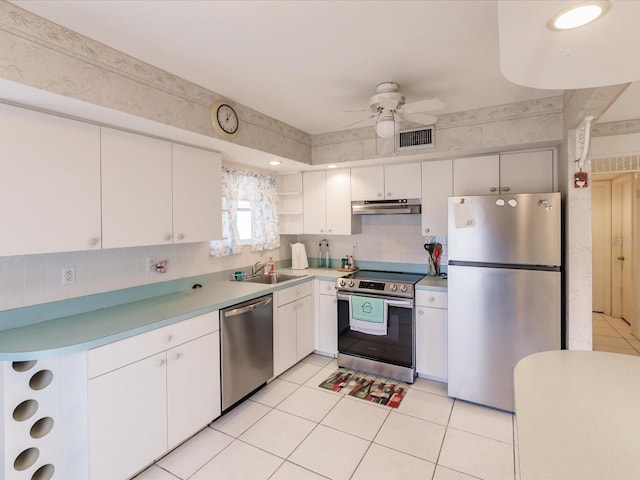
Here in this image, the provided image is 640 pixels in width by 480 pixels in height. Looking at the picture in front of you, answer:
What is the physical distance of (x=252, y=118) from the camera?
2.77m

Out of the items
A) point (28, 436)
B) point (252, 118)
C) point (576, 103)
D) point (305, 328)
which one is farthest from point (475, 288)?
point (28, 436)

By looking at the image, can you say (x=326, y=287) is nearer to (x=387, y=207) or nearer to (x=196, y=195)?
(x=387, y=207)

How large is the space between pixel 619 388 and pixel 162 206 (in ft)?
8.33

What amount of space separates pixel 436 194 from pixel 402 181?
1.18 ft

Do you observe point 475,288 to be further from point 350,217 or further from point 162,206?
point 162,206

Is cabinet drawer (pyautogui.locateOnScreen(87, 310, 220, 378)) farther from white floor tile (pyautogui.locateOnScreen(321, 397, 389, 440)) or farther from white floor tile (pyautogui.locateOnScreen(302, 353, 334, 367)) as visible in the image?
white floor tile (pyautogui.locateOnScreen(302, 353, 334, 367))

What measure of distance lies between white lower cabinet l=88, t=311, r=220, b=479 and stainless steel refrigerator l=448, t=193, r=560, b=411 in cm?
191

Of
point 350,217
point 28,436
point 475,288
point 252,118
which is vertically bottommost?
point 28,436

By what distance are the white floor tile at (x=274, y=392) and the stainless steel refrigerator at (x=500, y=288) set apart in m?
1.37

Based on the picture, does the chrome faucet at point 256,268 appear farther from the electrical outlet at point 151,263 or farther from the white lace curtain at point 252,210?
the electrical outlet at point 151,263

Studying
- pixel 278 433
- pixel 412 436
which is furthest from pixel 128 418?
pixel 412 436

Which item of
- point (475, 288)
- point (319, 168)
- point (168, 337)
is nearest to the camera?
point (168, 337)

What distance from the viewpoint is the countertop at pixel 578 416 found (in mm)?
765

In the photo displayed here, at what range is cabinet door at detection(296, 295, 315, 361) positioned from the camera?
10.9ft
